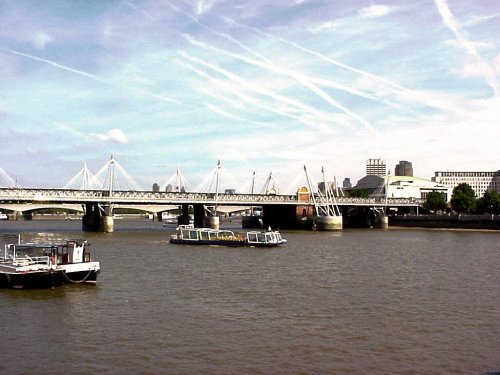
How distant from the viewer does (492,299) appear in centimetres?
3391

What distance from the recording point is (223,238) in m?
77.8

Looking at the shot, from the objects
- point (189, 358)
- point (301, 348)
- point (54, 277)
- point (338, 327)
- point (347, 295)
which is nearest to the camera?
point (189, 358)

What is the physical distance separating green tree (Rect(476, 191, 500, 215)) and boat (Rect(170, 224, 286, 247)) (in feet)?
262

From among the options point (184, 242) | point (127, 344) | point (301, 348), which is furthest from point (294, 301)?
point (184, 242)

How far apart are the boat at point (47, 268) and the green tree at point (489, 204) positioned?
11940 centimetres

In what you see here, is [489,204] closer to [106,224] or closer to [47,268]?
[106,224]

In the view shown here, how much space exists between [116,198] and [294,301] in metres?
78.5

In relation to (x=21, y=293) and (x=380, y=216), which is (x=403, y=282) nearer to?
(x=21, y=293)

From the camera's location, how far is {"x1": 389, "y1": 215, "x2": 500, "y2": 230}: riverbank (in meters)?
127

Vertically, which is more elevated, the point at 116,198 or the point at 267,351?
the point at 116,198

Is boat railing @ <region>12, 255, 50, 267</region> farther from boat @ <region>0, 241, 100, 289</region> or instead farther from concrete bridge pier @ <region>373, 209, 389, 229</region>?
concrete bridge pier @ <region>373, 209, 389, 229</region>

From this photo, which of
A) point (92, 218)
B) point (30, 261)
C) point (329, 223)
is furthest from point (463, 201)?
point (30, 261)

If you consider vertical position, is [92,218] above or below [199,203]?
below

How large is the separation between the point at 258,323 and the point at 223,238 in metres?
50.8
